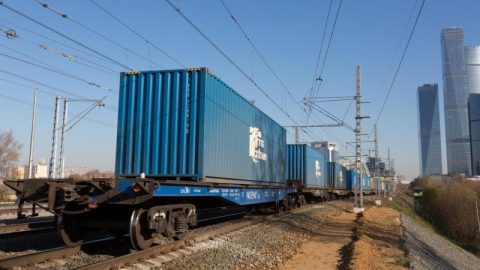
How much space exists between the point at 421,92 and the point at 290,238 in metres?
132

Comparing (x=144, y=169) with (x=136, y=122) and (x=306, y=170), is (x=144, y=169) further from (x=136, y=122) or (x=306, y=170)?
(x=306, y=170)

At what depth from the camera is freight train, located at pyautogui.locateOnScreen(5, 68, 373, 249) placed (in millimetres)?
8820

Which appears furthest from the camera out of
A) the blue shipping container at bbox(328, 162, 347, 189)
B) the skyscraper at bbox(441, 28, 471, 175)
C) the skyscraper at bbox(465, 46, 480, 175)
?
the skyscraper at bbox(465, 46, 480, 175)

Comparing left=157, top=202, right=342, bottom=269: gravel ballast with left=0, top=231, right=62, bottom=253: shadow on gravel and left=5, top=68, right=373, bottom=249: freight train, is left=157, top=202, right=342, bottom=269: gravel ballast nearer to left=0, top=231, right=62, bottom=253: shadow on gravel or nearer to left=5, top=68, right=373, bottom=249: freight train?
left=5, top=68, right=373, bottom=249: freight train

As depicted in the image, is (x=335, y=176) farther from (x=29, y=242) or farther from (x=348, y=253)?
(x=29, y=242)

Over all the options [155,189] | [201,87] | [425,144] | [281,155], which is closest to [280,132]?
[281,155]

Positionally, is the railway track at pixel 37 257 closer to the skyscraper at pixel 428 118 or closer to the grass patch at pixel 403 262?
the grass patch at pixel 403 262

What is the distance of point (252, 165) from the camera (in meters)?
15.9

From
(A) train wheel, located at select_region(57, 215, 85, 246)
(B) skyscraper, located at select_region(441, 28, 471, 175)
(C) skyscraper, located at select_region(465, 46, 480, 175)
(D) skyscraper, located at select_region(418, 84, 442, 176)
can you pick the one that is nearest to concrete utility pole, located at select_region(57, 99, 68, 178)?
(A) train wheel, located at select_region(57, 215, 85, 246)

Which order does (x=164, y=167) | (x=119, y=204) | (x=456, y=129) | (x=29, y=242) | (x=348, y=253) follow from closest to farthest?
(x=119, y=204), (x=29, y=242), (x=348, y=253), (x=164, y=167), (x=456, y=129)

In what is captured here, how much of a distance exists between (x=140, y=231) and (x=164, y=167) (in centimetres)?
209

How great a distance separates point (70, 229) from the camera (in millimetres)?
9695

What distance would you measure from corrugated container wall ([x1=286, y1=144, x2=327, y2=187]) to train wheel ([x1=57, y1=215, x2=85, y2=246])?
54.7ft

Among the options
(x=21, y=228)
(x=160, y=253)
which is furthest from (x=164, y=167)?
(x=21, y=228)
